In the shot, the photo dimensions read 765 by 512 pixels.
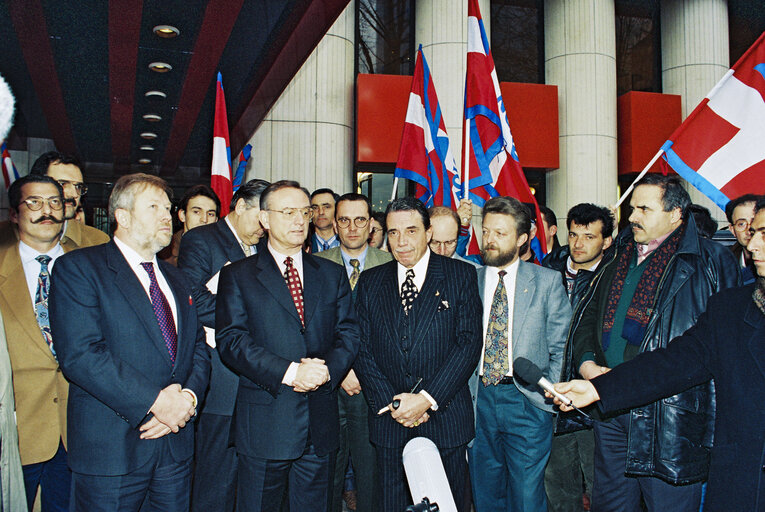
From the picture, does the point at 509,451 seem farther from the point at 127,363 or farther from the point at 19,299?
the point at 19,299

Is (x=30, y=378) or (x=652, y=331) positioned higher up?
(x=652, y=331)

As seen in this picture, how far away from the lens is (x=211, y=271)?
143 inches

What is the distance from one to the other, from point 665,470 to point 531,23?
10784 mm

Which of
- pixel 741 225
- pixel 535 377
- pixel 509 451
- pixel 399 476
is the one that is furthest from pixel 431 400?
pixel 741 225

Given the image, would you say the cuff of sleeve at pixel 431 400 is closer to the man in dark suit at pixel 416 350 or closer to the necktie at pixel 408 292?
the man in dark suit at pixel 416 350

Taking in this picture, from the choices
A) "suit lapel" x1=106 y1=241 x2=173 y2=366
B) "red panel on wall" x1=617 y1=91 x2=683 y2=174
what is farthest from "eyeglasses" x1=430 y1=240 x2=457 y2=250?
"red panel on wall" x1=617 y1=91 x2=683 y2=174

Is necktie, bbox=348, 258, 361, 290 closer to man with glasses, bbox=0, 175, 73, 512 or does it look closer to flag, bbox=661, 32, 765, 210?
man with glasses, bbox=0, 175, 73, 512

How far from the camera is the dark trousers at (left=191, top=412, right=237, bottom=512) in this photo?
3.43 m

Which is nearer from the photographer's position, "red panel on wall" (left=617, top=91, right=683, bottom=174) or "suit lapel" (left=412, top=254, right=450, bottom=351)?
"suit lapel" (left=412, top=254, right=450, bottom=351)

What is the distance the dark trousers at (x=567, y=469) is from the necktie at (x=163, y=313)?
2.57 metres

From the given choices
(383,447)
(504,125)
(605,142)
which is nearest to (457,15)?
(605,142)

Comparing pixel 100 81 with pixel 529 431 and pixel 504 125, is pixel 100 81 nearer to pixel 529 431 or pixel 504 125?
pixel 504 125

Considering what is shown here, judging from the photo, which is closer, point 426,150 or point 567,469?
point 567,469

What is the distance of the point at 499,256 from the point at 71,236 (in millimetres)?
2731
